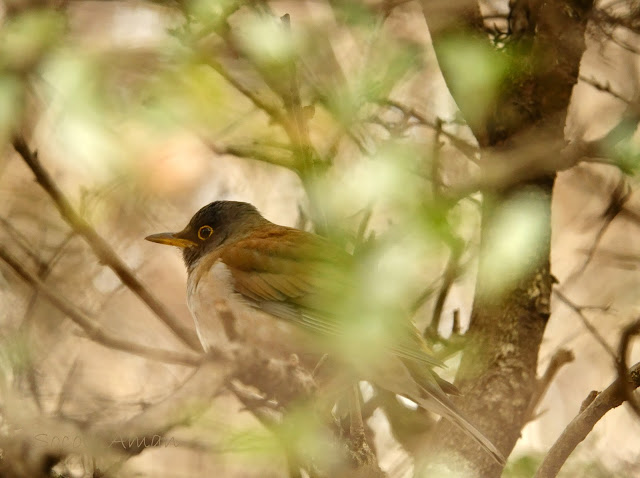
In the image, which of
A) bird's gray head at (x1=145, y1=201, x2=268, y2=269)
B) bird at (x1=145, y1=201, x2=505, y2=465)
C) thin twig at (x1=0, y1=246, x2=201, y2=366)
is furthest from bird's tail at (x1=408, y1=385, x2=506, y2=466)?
bird's gray head at (x1=145, y1=201, x2=268, y2=269)

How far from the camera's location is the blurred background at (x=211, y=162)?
3.39 metres

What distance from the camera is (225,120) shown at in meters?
4.29

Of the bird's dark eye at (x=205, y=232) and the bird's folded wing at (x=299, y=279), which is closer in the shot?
the bird's folded wing at (x=299, y=279)

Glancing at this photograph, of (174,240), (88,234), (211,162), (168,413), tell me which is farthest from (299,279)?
(211,162)

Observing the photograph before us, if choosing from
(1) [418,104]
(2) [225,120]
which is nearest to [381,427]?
(1) [418,104]

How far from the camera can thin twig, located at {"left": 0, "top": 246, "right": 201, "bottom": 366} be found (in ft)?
8.38

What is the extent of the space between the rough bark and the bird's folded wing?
1.20 feet

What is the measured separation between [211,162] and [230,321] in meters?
3.03

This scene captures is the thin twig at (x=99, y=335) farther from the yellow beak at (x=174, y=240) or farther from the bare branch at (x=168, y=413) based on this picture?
the yellow beak at (x=174, y=240)

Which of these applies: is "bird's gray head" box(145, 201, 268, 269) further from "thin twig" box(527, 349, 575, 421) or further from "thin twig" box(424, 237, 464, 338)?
"thin twig" box(527, 349, 575, 421)

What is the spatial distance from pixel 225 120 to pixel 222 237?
1365 mm

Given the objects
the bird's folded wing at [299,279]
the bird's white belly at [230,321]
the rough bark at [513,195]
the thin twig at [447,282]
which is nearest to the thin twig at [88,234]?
the bird's folded wing at [299,279]

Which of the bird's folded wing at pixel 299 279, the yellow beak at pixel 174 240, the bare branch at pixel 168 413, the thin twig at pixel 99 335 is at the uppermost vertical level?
the thin twig at pixel 99 335

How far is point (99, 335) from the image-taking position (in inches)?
118
